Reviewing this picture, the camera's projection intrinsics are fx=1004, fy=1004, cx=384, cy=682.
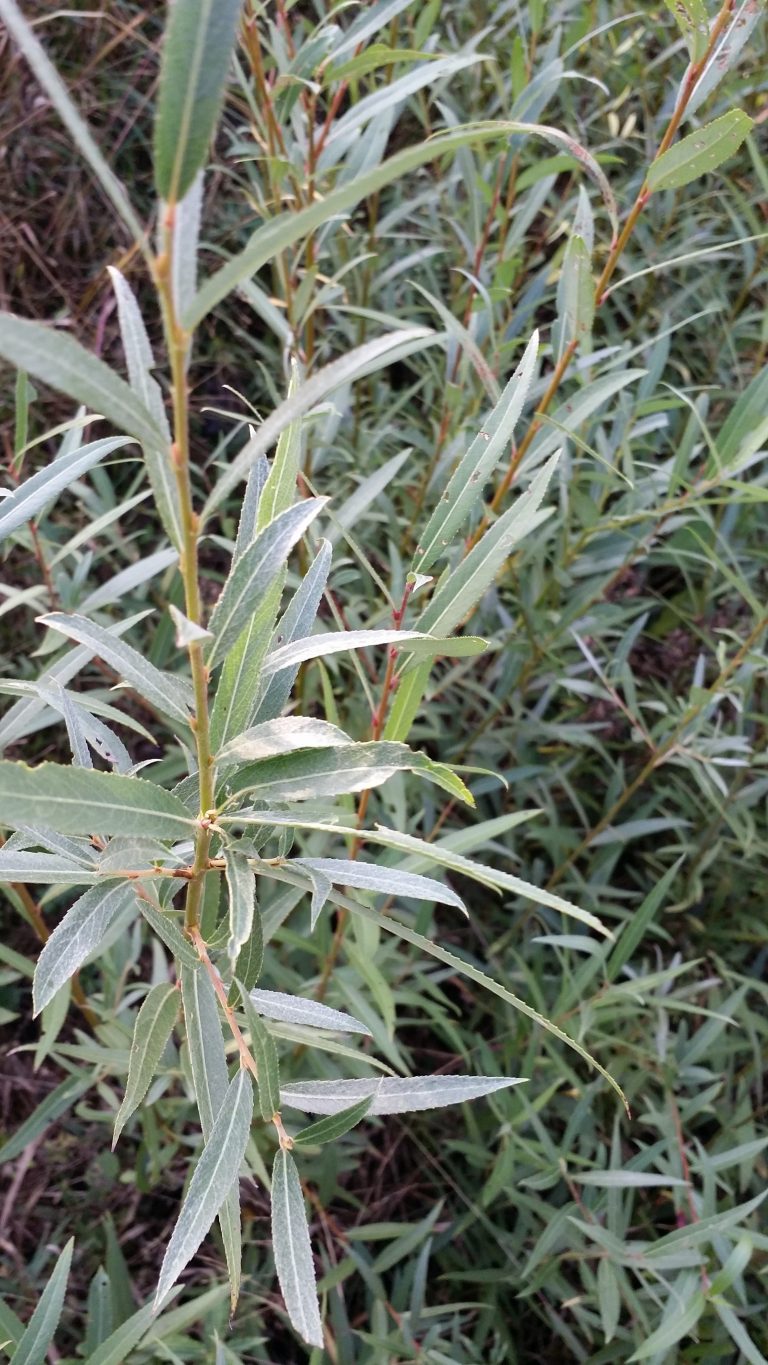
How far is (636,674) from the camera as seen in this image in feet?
5.01

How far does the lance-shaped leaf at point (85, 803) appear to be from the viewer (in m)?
0.34

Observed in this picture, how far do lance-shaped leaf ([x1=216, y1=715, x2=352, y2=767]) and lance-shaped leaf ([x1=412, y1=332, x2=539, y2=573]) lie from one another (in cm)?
19

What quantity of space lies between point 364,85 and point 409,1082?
1524 millimetres

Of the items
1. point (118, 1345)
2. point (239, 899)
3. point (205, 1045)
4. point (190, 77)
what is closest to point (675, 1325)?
point (118, 1345)

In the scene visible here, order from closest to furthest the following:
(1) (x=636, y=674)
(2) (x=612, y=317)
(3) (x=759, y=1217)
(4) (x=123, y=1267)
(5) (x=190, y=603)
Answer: (5) (x=190, y=603) → (4) (x=123, y=1267) → (3) (x=759, y=1217) → (1) (x=636, y=674) → (2) (x=612, y=317)

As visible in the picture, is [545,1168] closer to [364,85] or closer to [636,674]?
[636,674]

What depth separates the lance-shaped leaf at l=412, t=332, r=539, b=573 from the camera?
0.57 metres

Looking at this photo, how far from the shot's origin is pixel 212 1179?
0.44 metres

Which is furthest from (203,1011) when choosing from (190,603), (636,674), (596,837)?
(636,674)

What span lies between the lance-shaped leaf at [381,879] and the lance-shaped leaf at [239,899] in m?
0.04

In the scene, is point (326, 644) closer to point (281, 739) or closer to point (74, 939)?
point (281, 739)

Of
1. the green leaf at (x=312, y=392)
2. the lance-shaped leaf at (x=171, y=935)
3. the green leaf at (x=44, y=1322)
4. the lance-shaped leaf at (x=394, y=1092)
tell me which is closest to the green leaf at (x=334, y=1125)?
the lance-shaped leaf at (x=394, y=1092)

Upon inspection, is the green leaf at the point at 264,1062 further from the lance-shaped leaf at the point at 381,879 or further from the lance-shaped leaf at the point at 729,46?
the lance-shaped leaf at the point at 729,46

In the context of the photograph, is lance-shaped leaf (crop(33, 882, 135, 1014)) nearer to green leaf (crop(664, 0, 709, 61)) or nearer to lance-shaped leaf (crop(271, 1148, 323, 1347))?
lance-shaped leaf (crop(271, 1148, 323, 1347))
